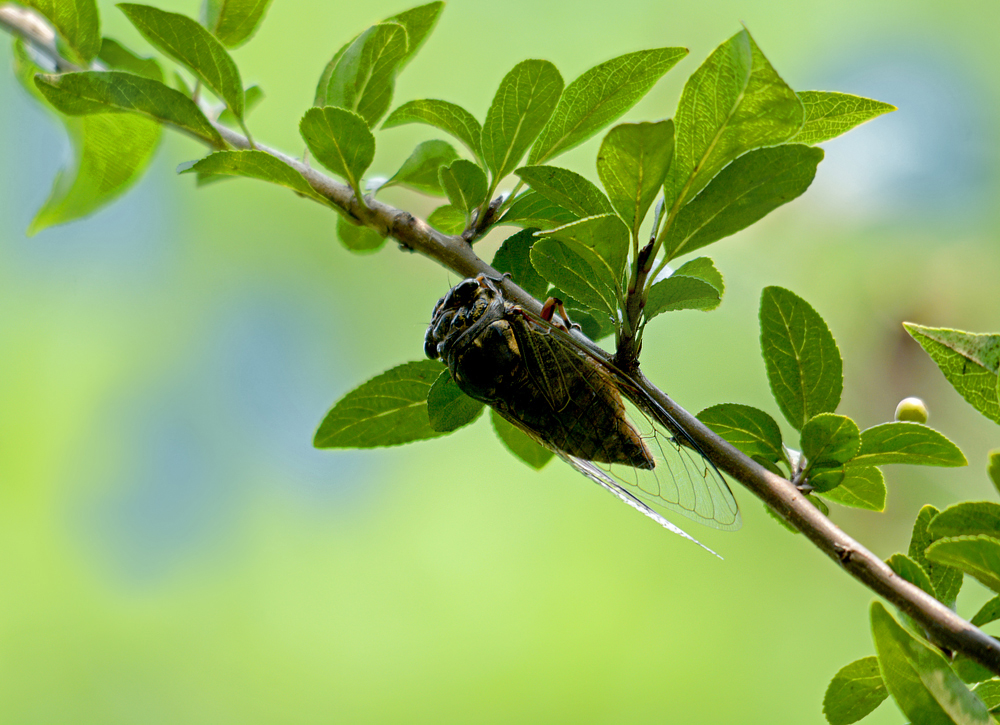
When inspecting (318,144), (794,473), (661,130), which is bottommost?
(794,473)

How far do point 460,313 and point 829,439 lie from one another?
41 centimetres

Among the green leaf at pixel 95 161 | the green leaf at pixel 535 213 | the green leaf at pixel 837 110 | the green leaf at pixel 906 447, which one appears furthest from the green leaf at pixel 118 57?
the green leaf at pixel 906 447

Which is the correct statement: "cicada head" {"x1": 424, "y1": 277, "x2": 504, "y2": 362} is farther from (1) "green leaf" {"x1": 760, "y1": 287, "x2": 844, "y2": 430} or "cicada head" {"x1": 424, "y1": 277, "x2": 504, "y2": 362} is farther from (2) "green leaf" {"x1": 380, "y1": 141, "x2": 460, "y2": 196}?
(1) "green leaf" {"x1": 760, "y1": 287, "x2": 844, "y2": 430}

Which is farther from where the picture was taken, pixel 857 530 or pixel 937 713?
pixel 857 530

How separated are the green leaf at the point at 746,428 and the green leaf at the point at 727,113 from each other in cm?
19

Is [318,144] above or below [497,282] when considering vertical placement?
above

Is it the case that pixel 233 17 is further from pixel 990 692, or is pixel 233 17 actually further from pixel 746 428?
pixel 990 692

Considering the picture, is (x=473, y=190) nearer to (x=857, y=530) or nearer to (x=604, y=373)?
(x=604, y=373)

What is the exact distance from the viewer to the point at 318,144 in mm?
696

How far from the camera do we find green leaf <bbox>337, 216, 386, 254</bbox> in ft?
2.83

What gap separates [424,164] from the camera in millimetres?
840

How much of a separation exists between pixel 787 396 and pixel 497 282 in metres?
0.29

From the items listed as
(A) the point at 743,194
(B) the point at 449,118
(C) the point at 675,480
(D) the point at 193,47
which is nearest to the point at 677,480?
(C) the point at 675,480

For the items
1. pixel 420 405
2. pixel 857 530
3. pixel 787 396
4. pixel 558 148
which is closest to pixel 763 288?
pixel 787 396
